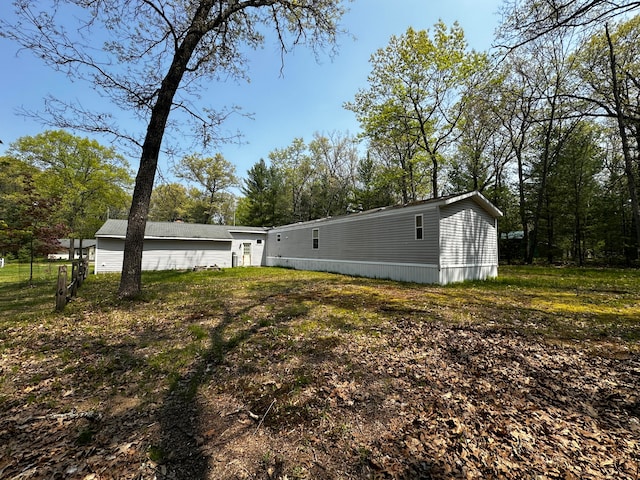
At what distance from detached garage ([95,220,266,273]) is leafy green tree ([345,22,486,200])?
12590 millimetres

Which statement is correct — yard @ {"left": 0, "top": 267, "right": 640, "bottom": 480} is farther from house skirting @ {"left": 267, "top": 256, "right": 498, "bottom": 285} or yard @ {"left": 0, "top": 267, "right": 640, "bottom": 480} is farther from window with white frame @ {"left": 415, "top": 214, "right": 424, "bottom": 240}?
window with white frame @ {"left": 415, "top": 214, "right": 424, "bottom": 240}

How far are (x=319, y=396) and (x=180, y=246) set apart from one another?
17.8m

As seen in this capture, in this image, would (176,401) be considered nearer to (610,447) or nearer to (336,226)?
(610,447)

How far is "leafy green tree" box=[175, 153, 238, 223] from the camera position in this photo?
1168 inches

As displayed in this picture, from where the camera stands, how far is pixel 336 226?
50.6ft

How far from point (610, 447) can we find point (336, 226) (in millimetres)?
13572

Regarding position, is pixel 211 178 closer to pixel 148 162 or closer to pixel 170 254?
pixel 170 254

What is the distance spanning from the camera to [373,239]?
1298 centimetres

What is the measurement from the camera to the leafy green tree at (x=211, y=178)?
2966 cm

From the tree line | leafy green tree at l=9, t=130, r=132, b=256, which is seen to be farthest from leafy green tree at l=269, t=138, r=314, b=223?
leafy green tree at l=9, t=130, r=132, b=256

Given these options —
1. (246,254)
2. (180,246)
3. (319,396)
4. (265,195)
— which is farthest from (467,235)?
(265,195)

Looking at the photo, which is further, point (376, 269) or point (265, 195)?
point (265, 195)

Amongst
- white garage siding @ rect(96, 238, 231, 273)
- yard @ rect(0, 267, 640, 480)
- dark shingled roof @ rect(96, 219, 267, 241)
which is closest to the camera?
yard @ rect(0, 267, 640, 480)

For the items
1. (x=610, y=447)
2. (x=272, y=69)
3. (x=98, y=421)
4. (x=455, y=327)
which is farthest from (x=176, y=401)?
(x=272, y=69)
